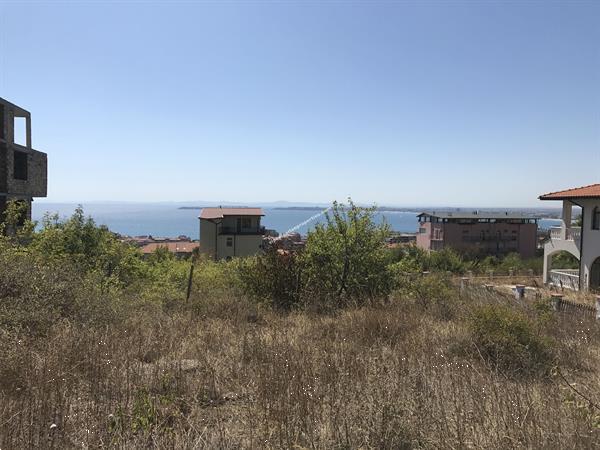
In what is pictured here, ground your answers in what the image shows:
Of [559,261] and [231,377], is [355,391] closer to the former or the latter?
[231,377]

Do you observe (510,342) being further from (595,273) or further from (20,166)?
(20,166)

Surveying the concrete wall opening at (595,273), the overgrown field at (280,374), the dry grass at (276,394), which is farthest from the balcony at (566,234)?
the dry grass at (276,394)

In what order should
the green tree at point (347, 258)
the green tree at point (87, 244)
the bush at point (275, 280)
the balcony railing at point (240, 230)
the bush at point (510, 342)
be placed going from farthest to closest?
the balcony railing at point (240, 230)
the green tree at point (87, 244)
the green tree at point (347, 258)
the bush at point (275, 280)
the bush at point (510, 342)

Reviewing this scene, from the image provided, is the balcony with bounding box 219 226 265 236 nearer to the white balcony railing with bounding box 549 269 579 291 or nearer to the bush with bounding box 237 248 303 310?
the white balcony railing with bounding box 549 269 579 291

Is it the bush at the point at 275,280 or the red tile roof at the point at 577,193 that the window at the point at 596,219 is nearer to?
the red tile roof at the point at 577,193

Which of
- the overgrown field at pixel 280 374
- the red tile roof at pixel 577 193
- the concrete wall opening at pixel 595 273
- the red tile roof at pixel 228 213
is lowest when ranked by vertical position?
the concrete wall opening at pixel 595 273

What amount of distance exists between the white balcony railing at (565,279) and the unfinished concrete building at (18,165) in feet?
98.0

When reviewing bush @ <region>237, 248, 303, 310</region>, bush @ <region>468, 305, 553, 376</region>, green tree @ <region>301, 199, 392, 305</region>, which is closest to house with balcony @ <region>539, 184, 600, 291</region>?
green tree @ <region>301, 199, 392, 305</region>

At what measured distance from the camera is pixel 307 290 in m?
8.27

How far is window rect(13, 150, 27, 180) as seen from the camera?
22.6 metres

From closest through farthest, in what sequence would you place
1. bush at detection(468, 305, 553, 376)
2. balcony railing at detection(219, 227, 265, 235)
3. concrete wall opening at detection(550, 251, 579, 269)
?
bush at detection(468, 305, 553, 376) < concrete wall opening at detection(550, 251, 579, 269) < balcony railing at detection(219, 227, 265, 235)

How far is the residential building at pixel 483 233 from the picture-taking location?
6225cm

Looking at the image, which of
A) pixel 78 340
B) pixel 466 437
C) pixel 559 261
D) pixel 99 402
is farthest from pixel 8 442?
pixel 559 261

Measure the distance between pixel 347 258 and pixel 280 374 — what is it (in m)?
5.65
